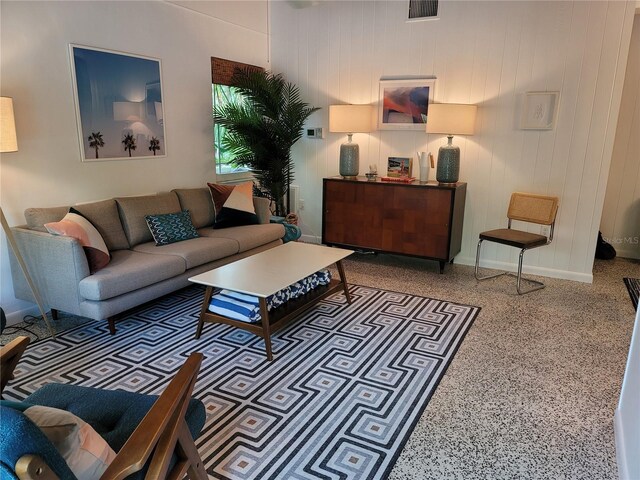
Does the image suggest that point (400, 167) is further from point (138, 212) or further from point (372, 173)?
point (138, 212)

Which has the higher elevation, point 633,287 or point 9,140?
point 9,140

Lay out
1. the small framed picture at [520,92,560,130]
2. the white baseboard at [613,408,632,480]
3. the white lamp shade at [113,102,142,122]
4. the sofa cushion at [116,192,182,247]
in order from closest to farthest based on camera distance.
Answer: the white baseboard at [613,408,632,480]
the sofa cushion at [116,192,182,247]
the white lamp shade at [113,102,142,122]
the small framed picture at [520,92,560,130]

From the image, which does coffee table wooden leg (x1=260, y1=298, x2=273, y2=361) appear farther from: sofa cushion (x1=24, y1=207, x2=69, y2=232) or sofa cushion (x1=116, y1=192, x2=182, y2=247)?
sofa cushion (x1=24, y1=207, x2=69, y2=232)

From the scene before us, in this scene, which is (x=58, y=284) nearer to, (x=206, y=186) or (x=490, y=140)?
(x=206, y=186)

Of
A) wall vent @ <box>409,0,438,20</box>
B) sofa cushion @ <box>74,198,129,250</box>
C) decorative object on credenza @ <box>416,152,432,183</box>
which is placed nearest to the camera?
sofa cushion @ <box>74,198,129,250</box>

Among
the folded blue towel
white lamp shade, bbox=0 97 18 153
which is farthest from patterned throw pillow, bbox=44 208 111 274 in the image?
the folded blue towel

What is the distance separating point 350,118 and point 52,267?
10.1ft

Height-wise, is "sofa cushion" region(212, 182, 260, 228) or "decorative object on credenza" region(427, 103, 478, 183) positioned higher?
"decorative object on credenza" region(427, 103, 478, 183)

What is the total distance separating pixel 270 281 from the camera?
2.81 metres

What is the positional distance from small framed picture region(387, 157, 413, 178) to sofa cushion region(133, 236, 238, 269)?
196 cm

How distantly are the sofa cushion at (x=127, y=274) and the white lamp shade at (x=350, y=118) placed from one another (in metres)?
2.29

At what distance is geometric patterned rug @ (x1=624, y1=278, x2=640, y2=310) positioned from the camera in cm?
376

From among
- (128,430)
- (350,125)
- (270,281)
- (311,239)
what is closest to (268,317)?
(270,281)

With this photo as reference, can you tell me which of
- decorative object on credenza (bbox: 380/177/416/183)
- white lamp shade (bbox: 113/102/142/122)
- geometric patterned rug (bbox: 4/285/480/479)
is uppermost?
white lamp shade (bbox: 113/102/142/122)
